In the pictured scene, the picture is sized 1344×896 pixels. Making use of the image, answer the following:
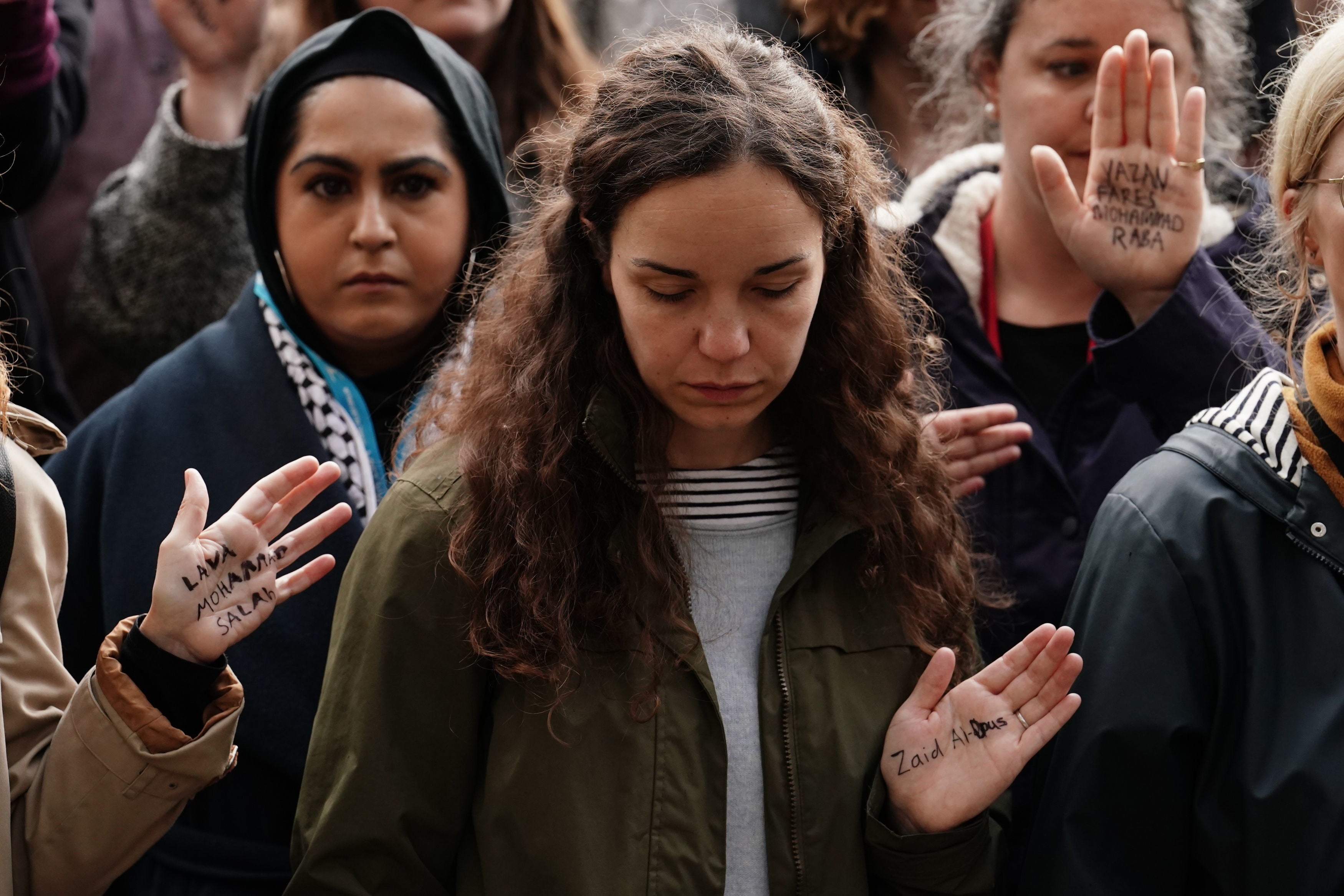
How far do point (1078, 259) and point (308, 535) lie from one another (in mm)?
1474

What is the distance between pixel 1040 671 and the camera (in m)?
1.96

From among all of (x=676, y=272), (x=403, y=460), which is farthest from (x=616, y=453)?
(x=403, y=460)

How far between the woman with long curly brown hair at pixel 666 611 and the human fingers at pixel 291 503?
13 cm

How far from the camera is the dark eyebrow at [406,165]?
8.62ft

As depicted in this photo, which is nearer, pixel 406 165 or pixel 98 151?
pixel 406 165

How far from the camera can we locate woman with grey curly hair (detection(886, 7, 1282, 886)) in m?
2.48

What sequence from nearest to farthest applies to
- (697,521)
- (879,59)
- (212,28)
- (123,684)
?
(123,684)
(697,521)
(212,28)
(879,59)

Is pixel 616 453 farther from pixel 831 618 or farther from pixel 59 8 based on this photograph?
pixel 59 8

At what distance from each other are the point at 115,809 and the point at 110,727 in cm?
12

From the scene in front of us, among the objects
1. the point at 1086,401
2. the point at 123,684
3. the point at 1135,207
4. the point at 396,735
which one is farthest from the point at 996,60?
the point at 123,684

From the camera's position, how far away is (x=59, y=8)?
10.6ft

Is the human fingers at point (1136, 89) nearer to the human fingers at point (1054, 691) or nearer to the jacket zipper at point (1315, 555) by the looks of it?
the jacket zipper at point (1315, 555)

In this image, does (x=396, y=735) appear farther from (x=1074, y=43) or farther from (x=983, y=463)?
(x=1074, y=43)

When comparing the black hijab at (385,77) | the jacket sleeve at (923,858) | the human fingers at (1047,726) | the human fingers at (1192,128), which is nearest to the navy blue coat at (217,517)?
the black hijab at (385,77)
